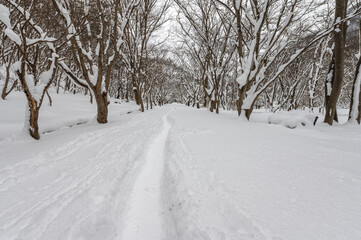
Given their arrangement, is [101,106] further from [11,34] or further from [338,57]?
[338,57]

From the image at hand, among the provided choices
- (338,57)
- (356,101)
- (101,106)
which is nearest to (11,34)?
(101,106)

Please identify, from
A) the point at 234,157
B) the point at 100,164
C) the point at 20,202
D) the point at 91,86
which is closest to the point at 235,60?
the point at 91,86

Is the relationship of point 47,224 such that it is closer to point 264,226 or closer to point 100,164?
point 100,164

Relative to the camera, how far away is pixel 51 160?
2.61m

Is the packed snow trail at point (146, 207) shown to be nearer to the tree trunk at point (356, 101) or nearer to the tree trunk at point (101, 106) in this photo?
the tree trunk at point (101, 106)

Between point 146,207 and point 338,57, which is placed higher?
point 338,57

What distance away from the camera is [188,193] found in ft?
5.30

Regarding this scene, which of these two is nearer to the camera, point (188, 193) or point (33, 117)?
point (188, 193)

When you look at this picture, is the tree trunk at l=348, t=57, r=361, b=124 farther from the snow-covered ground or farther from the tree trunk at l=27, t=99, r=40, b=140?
the tree trunk at l=27, t=99, r=40, b=140

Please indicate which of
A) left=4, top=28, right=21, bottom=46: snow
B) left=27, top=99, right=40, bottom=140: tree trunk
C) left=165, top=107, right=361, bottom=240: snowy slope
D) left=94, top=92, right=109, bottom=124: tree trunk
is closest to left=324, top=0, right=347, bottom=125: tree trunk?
left=165, top=107, right=361, bottom=240: snowy slope

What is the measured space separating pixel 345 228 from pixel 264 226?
517 mm

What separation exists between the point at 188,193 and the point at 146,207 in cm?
47

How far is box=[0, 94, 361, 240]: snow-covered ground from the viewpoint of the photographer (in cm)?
115

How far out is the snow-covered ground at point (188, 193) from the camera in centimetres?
115
